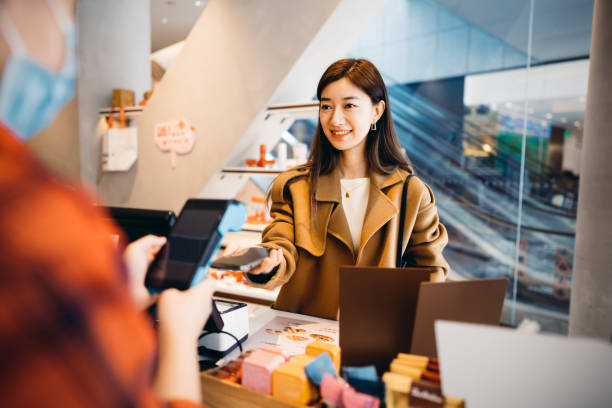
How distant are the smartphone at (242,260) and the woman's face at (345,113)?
667 millimetres

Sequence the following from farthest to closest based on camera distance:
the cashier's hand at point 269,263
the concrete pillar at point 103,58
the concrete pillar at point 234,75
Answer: the concrete pillar at point 103,58, the concrete pillar at point 234,75, the cashier's hand at point 269,263

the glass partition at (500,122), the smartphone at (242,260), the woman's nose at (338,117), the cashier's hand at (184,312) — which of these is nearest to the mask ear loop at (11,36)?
the cashier's hand at (184,312)

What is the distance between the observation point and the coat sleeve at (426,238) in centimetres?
140

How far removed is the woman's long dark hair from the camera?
4.60ft

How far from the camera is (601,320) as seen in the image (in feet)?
6.71

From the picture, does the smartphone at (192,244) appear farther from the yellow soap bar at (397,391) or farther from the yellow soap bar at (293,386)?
the yellow soap bar at (397,391)

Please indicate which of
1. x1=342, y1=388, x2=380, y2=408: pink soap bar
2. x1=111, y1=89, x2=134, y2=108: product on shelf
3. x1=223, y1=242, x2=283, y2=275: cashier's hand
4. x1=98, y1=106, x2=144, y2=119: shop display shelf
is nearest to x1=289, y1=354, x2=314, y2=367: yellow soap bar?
x1=342, y1=388, x2=380, y2=408: pink soap bar

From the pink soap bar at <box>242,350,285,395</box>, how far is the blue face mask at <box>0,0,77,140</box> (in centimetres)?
55

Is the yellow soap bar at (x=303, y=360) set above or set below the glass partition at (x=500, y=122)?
below

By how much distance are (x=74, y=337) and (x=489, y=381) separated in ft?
1.76

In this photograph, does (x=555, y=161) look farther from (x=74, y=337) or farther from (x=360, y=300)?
(x=74, y=337)

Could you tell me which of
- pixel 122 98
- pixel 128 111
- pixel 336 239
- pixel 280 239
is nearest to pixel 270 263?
pixel 280 239

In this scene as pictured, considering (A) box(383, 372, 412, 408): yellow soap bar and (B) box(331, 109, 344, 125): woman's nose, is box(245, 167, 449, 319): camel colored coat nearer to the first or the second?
(B) box(331, 109, 344, 125): woman's nose

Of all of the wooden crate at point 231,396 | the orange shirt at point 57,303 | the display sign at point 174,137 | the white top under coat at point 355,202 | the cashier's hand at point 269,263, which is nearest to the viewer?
the orange shirt at point 57,303
